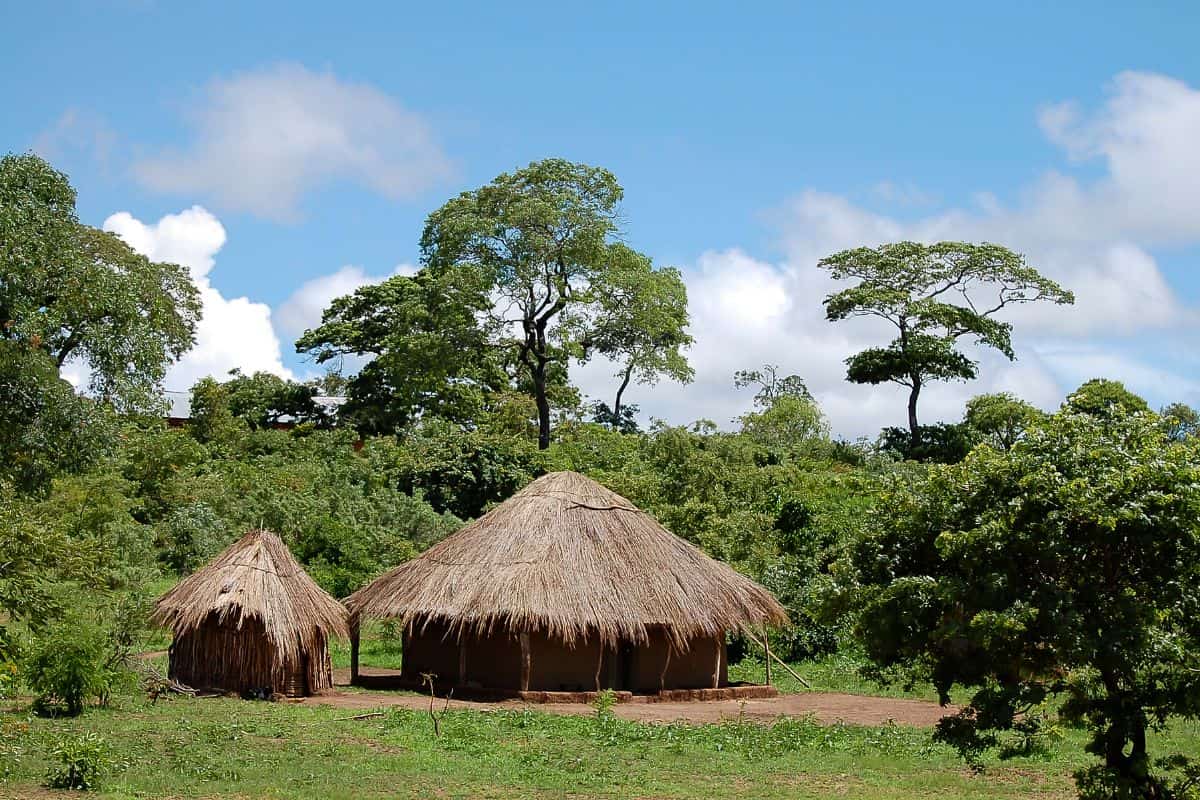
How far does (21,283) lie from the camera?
56.7 ft

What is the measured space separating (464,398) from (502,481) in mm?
7891

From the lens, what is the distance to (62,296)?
57.9 ft

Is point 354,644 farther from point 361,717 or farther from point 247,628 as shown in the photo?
point 361,717

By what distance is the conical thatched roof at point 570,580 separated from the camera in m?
19.0

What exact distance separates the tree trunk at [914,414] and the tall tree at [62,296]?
966 inches

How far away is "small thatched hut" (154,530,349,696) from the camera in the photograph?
18.0 meters

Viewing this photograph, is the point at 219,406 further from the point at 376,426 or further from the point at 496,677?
the point at 496,677

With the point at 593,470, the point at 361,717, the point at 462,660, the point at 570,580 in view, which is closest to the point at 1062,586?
the point at 361,717

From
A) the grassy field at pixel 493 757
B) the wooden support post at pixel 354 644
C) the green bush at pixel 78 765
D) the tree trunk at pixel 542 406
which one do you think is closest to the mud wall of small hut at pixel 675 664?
the grassy field at pixel 493 757

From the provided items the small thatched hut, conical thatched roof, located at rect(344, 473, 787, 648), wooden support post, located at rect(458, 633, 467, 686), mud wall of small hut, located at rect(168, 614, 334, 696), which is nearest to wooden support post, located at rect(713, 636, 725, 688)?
conical thatched roof, located at rect(344, 473, 787, 648)

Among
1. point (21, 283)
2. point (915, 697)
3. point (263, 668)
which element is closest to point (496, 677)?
point (263, 668)

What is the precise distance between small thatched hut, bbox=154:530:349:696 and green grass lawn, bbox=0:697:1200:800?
161cm

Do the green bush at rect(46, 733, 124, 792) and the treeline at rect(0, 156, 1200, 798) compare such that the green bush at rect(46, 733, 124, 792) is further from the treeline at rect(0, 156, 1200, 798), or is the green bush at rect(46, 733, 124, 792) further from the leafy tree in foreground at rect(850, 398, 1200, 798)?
the leafy tree in foreground at rect(850, 398, 1200, 798)

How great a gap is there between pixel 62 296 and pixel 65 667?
549cm
